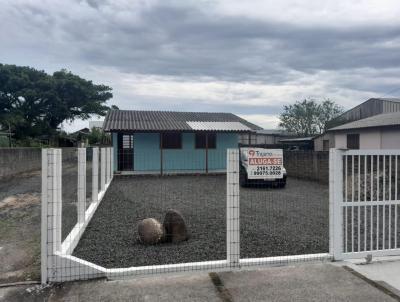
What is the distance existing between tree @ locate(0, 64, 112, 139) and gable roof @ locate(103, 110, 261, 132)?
40.6ft

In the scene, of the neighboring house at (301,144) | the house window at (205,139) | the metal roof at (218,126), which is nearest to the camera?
the metal roof at (218,126)

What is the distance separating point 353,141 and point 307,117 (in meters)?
30.0

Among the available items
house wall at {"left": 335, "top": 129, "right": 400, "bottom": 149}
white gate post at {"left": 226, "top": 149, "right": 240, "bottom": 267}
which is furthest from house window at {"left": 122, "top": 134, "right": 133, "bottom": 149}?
white gate post at {"left": 226, "top": 149, "right": 240, "bottom": 267}

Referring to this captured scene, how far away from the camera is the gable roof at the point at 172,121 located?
1947cm

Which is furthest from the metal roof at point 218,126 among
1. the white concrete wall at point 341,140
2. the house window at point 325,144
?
the house window at point 325,144

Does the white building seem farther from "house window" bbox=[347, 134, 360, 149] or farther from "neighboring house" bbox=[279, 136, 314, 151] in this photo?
"neighboring house" bbox=[279, 136, 314, 151]

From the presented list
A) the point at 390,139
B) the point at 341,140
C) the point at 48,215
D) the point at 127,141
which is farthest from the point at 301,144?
the point at 48,215

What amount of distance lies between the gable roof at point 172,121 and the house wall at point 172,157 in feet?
2.46

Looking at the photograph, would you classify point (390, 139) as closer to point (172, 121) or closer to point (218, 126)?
point (218, 126)

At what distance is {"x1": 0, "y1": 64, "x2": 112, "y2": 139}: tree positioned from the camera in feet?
102

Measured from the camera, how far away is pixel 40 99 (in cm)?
3297

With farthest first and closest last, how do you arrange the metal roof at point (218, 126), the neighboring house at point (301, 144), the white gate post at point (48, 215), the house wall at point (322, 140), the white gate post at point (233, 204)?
the neighboring house at point (301, 144)
the house wall at point (322, 140)
the metal roof at point (218, 126)
the white gate post at point (233, 204)
the white gate post at point (48, 215)

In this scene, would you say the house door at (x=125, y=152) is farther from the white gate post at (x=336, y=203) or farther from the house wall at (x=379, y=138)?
the white gate post at (x=336, y=203)

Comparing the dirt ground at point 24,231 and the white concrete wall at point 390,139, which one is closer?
the dirt ground at point 24,231
